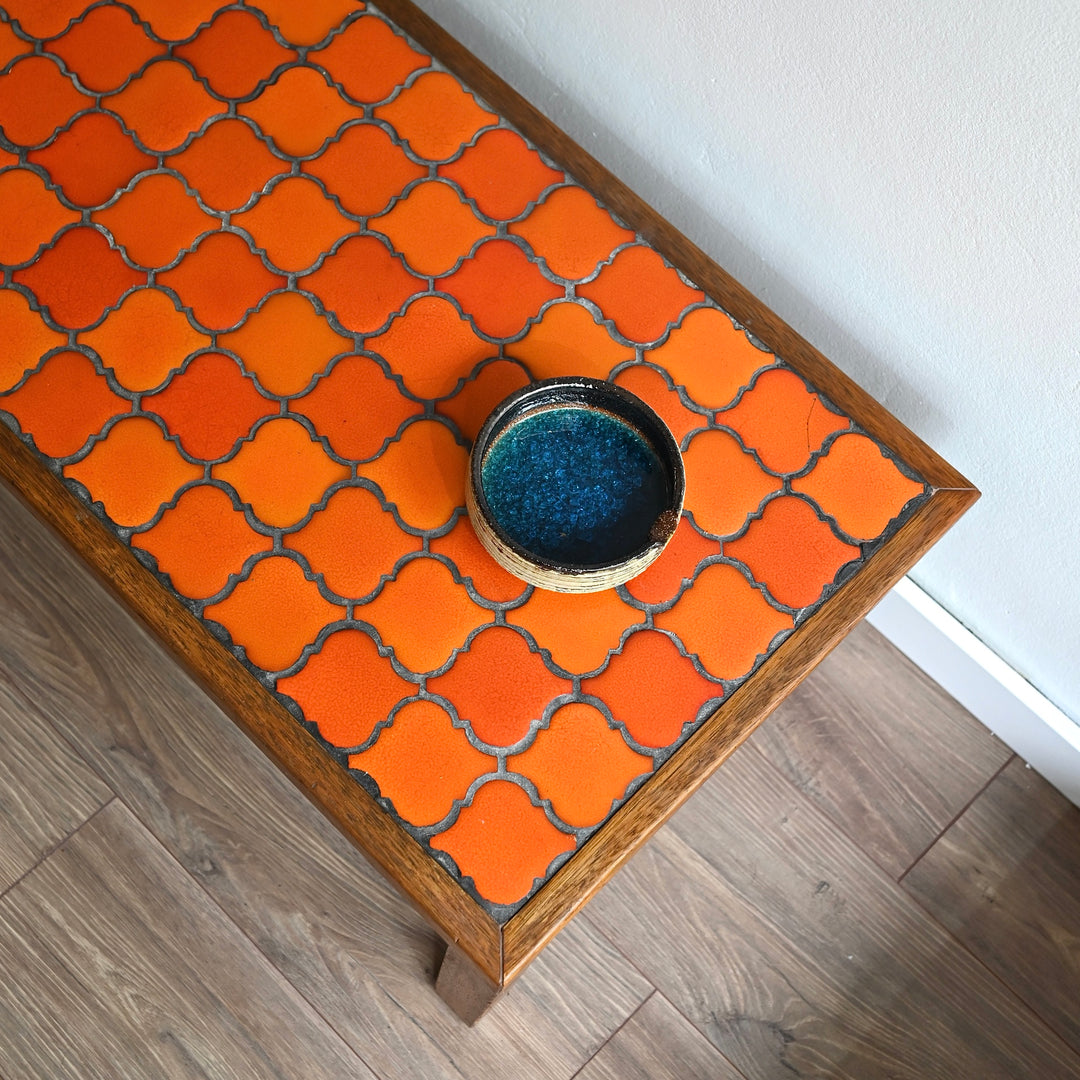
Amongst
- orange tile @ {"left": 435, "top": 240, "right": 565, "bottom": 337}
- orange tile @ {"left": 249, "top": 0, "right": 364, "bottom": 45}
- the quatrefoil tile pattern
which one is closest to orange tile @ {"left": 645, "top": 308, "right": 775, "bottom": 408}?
the quatrefoil tile pattern

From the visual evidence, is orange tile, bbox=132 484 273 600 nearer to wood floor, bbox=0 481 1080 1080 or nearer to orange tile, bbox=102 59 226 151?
orange tile, bbox=102 59 226 151

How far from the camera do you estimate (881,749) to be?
131 cm

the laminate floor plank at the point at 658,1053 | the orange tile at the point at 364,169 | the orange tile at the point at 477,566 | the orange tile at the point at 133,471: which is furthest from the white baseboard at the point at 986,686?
the orange tile at the point at 133,471

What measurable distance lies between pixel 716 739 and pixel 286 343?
46 cm

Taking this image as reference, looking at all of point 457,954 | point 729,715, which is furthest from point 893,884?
Answer: point 457,954

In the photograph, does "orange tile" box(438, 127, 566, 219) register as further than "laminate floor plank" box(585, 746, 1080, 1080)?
No

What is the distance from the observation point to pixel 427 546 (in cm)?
84

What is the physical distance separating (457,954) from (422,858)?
0.07 m

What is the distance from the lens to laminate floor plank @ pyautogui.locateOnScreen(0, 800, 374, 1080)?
3.58 ft

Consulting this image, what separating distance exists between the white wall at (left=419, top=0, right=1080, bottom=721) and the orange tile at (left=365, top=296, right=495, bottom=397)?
0.33 m

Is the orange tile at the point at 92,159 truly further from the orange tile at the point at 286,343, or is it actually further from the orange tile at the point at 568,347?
the orange tile at the point at 568,347

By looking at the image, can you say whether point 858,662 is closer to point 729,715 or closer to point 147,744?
point 729,715

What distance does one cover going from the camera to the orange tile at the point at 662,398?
90cm

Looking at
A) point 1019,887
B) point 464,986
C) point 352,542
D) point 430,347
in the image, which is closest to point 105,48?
point 430,347
